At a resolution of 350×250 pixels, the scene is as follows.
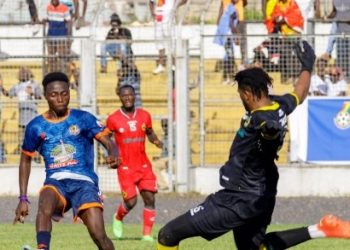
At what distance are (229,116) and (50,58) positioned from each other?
3565mm

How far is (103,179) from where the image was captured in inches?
938

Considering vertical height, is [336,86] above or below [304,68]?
below

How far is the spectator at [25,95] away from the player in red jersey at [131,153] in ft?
18.8

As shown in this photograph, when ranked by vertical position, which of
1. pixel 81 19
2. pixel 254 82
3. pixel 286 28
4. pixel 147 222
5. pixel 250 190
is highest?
pixel 254 82

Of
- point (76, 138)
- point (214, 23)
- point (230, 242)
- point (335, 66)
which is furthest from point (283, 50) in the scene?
point (76, 138)

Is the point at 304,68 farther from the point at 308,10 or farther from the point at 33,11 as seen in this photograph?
the point at 33,11

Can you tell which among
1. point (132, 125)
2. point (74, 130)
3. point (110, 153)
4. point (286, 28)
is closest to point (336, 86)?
point (286, 28)

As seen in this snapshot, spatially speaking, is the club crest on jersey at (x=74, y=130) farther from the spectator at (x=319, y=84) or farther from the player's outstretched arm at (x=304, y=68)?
the spectator at (x=319, y=84)

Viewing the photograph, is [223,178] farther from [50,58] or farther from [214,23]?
[214,23]

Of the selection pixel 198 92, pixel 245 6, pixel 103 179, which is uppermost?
pixel 245 6

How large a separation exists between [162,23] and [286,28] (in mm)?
2451

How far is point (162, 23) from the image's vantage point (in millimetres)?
24531

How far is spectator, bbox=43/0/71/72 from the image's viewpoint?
2348 cm

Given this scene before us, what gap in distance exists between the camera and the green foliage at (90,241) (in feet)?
49.3
